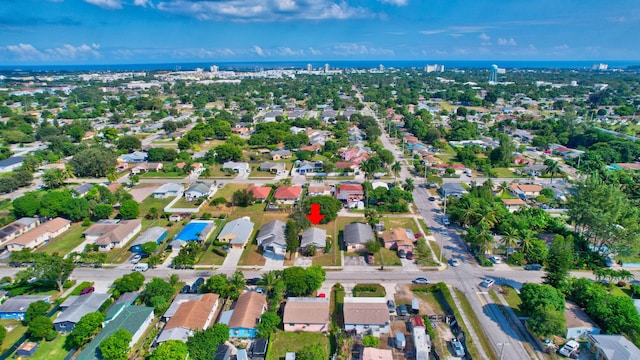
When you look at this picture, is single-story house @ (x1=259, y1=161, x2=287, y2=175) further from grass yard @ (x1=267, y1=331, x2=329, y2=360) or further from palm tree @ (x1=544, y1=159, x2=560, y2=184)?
palm tree @ (x1=544, y1=159, x2=560, y2=184)

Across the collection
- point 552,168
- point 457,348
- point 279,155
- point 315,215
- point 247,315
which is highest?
point 552,168

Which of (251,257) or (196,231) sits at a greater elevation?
(196,231)

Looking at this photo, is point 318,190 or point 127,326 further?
point 318,190

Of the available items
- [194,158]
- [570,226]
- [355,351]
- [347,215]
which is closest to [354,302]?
[355,351]

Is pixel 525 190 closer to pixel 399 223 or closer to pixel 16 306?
pixel 399 223

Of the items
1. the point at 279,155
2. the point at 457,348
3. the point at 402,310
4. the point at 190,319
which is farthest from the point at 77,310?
the point at 279,155

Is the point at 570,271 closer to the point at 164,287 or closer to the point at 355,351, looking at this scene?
the point at 355,351

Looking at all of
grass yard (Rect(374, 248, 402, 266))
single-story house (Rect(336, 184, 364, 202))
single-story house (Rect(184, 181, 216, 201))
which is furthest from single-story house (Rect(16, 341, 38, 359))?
single-story house (Rect(336, 184, 364, 202))

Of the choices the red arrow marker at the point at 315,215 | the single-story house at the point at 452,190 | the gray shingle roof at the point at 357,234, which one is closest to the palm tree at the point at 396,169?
the single-story house at the point at 452,190

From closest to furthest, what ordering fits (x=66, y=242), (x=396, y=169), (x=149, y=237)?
(x=149, y=237)
(x=66, y=242)
(x=396, y=169)
